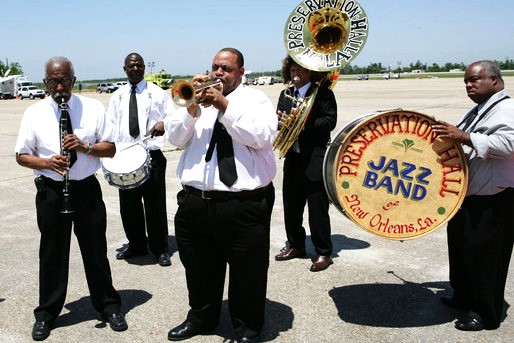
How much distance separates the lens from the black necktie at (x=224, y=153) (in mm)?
3479

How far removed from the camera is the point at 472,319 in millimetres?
3984

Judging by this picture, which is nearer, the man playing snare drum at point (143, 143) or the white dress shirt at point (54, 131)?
the white dress shirt at point (54, 131)

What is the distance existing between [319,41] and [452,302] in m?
2.78

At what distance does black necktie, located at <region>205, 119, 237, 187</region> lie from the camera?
3.48m

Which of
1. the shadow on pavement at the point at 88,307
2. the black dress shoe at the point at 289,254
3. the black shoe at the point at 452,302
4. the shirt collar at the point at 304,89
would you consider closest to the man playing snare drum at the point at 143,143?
the shadow on pavement at the point at 88,307

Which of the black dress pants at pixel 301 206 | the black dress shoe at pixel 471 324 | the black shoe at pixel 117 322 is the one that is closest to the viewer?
the black dress shoe at pixel 471 324

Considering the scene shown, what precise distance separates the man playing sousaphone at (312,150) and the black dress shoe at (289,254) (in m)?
0.30

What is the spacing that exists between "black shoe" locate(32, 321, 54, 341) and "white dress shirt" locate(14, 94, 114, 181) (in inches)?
45.3

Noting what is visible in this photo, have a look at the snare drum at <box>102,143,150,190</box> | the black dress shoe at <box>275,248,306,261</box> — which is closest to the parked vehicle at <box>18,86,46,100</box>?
the snare drum at <box>102,143,150,190</box>

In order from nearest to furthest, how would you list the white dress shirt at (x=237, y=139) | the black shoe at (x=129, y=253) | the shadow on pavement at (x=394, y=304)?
the white dress shirt at (x=237, y=139), the shadow on pavement at (x=394, y=304), the black shoe at (x=129, y=253)

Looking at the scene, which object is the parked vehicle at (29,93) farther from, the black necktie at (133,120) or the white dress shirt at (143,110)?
the black necktie at (133,120)

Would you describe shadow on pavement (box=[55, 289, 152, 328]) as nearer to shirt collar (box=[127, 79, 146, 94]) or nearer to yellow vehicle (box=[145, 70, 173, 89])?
yellow vehicle (box=[145, 70, 173, 89])

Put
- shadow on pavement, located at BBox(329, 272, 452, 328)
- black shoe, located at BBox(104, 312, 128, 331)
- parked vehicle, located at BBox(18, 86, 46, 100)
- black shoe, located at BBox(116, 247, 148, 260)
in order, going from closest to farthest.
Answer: black shoe, located at BBox(104, 312, 128, 331), shadow on pavement, located at BBox(329, 272, 452, 328), black shoe, located at BBox(116, 247, 148, 260), parked vehicle, located at BBox(18, 86, 46, 100)

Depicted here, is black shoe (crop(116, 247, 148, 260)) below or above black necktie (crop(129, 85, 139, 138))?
below
